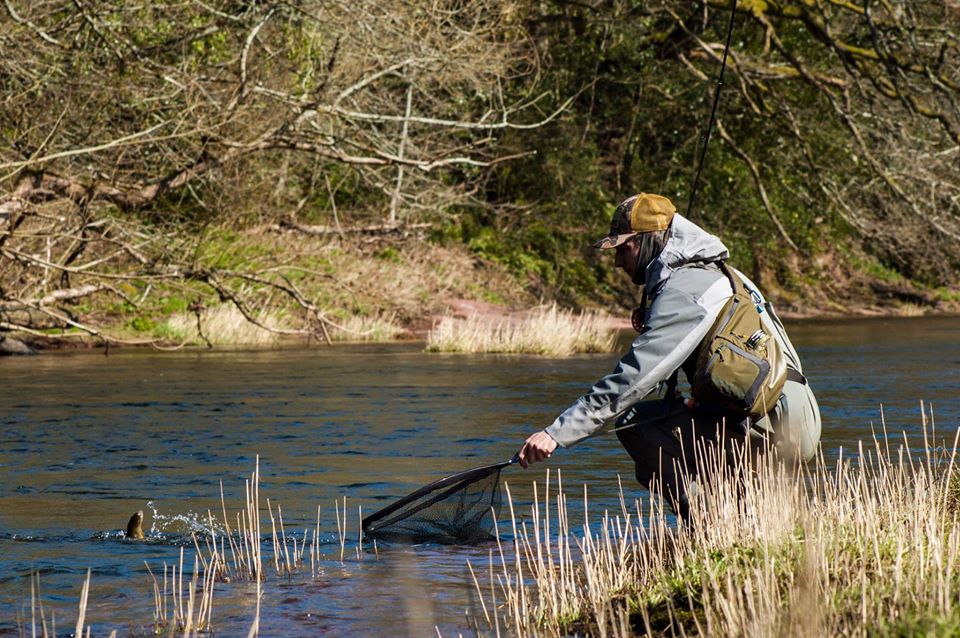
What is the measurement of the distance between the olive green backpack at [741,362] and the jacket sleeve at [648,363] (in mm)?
92

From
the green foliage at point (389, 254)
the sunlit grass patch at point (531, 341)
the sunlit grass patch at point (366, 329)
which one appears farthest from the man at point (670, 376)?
the green foliage at point (389, 254)

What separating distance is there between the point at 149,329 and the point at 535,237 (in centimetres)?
1372

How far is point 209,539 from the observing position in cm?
878

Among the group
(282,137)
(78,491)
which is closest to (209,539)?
(78,491)

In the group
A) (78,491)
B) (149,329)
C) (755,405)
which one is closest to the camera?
(755,405)

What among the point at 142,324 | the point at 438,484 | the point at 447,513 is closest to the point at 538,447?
the point at 438,484

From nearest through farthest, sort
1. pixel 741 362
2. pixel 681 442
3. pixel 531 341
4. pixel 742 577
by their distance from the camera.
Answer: pixel 742 577, pixel 741 362, pixel 681 442, pixel 531 341

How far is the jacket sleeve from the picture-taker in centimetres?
634

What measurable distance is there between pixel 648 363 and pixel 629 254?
2.17ft

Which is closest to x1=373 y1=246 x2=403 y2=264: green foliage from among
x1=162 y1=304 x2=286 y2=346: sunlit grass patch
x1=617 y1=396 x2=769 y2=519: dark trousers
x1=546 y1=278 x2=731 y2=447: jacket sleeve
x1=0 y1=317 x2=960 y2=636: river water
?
x1=162 y1=304 x2=286 y2=346: sunlit grass patch

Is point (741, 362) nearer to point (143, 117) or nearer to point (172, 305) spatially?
point (143, 117)

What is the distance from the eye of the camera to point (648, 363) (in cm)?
636

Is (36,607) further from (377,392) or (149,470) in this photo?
(377,392)

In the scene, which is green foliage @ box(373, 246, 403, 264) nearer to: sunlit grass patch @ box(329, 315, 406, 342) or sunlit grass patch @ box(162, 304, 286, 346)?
sunlit grass patch @ box(329, 315, 406, 342)
